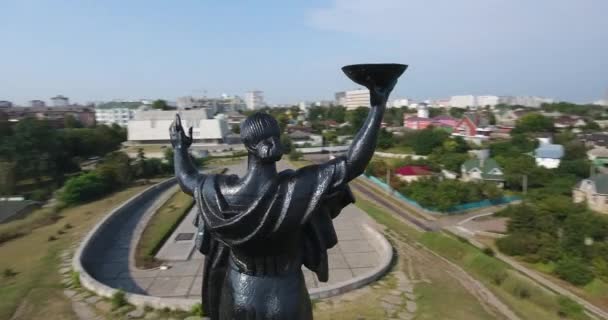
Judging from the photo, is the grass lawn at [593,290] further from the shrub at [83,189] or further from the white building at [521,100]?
the white building at [521,100]

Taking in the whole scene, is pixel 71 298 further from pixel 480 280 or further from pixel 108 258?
pixel 480 280

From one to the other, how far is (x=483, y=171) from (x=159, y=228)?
21.6 m

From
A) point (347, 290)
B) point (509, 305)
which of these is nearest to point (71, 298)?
point (347, 290)

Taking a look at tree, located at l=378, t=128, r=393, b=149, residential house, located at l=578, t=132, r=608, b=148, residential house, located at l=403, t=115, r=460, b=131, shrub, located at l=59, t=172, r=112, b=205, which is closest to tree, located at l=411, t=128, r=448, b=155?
tree, located at l=378, t=128, r=393, b=149

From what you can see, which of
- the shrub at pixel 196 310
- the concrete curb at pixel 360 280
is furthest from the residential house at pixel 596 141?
the shrub at pixel 196 310

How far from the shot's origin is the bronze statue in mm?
2625

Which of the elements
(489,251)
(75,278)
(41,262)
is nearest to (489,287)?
(489,251)

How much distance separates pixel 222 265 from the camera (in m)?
3.16

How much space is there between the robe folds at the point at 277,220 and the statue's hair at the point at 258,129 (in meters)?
0.28

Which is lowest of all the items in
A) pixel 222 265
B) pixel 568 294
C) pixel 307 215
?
pixel 568 294

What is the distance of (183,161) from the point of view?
3156 mm

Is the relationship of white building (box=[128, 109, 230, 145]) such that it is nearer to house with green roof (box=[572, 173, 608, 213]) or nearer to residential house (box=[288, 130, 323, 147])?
residential house (box=[288, 130, 323, 147])

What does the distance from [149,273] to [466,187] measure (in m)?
17.4

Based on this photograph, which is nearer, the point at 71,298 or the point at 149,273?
the point at 71,298
